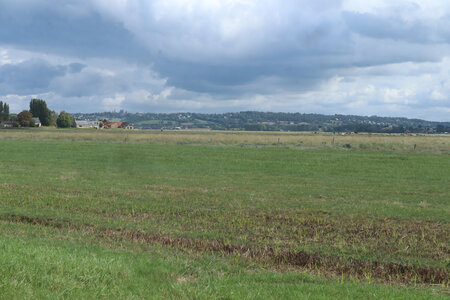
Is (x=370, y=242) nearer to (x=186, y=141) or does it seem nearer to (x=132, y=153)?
(x=132, y=153)

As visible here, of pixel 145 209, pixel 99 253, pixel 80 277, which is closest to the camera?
pixel 80 277

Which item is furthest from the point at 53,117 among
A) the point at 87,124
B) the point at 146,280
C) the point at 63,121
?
the point at 146,280

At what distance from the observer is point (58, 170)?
96.1 feet

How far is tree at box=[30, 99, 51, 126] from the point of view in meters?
152

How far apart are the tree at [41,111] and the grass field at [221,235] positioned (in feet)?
443

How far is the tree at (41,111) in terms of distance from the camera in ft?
498

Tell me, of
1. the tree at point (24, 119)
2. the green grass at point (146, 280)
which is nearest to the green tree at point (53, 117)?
the tree at point (24, 119)

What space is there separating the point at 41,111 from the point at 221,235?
155 meters

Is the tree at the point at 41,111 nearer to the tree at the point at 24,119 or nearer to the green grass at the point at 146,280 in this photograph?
the tree at the point at 24,119

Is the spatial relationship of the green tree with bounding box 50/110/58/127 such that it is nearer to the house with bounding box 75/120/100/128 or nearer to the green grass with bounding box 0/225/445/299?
the house with bounding box 75/120/100/128

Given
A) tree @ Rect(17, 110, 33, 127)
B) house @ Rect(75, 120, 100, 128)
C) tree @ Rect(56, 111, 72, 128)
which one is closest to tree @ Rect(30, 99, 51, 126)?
tree @ Rect(56, 111, 72, 128)

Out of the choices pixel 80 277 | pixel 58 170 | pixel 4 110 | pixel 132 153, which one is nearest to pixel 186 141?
pixel 132 153

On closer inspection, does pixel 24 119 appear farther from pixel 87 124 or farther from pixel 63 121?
pixel 87 124

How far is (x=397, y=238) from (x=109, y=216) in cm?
916
